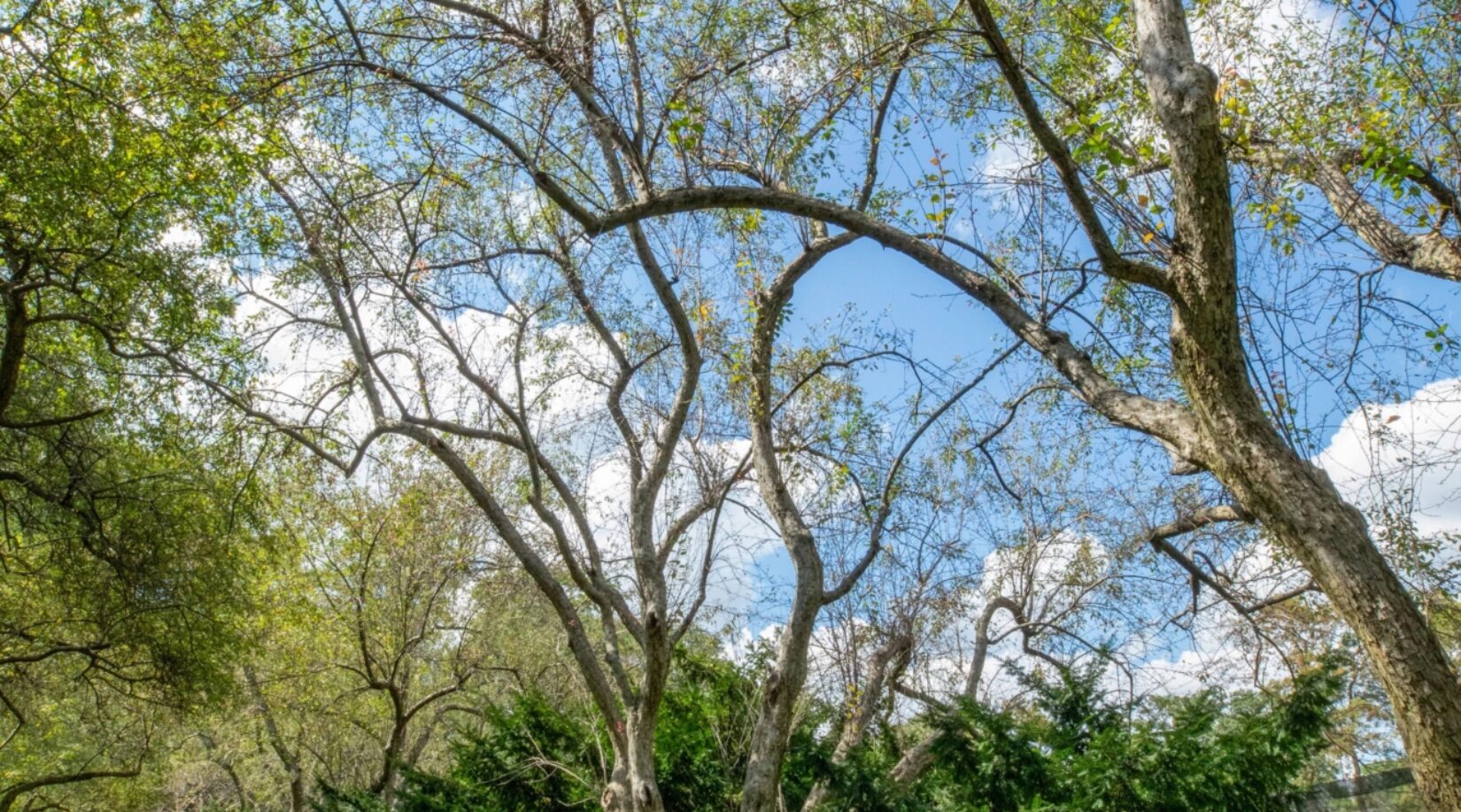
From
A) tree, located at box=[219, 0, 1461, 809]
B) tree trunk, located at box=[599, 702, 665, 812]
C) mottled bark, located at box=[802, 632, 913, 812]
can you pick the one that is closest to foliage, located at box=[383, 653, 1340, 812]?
mottled bark, located at box=[802, 632, 913, 812]

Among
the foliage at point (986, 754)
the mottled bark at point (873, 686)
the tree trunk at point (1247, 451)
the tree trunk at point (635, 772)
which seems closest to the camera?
the tree trunk at point (1247, 451)

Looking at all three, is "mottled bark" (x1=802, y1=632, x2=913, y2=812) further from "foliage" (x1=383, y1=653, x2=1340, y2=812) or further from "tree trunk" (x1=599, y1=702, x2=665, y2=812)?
"tree trunk" (x1=599, y1=702, x2=665, y2=812)

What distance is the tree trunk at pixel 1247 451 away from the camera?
10.3 feet

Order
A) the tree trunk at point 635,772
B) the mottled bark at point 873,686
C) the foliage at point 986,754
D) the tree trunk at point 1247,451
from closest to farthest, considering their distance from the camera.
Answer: the tree trunk at point 1247,451 → the foliage at point 986,754 → the tree trunk at point 635,772 → the mottled bark at point 873,686

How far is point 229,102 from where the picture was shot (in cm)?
485

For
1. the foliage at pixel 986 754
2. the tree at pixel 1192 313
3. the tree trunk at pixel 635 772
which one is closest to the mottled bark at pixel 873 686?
the foliage at pixel 986 754

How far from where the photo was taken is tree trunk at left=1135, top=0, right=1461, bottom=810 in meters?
3.13

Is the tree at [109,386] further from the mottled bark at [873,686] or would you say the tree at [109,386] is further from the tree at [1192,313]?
the mottled bark at [873,686]

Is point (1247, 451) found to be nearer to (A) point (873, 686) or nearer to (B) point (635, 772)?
(B) point (635, 772)

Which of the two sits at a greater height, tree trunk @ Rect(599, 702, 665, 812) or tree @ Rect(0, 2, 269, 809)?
tree @ Rect(0, 2, 269, 809)

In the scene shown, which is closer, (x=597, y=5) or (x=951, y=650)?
(x=597, y=5)

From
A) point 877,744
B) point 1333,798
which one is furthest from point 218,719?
point 1333,798

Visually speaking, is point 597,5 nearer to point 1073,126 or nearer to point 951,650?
point 1073,126

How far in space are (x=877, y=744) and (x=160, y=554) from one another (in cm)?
677
